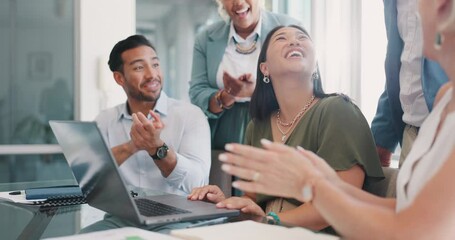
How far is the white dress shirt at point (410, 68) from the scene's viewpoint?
1488 millimetres

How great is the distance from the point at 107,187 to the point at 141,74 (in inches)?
44.6

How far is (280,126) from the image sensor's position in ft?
5.15

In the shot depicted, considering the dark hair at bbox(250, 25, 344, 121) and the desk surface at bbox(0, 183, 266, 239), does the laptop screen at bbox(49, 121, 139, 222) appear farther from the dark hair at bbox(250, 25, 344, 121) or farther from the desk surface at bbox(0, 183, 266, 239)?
the dark hair at bbox(250, 25, 344, 121)

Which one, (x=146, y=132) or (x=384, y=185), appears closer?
(x=384, y=185)

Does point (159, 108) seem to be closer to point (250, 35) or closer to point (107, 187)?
point (250, 35)

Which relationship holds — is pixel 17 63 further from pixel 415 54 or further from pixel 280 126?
pixel 415 54

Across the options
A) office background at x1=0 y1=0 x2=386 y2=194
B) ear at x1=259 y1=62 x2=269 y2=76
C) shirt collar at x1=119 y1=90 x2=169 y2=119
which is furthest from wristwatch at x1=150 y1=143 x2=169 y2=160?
office background at x1=0 y1=0 x2=386 y2=194

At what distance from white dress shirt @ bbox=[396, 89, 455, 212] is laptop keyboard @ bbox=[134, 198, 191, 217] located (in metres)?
0.54

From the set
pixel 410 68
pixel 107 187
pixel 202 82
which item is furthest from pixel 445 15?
pixel 202 82

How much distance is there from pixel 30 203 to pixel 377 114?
1152 millimetres

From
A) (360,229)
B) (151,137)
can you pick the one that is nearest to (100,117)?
(151,137)

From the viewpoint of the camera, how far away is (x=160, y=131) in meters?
2.01

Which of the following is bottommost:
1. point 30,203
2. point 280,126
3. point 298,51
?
point 30,203

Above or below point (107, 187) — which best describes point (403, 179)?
above
